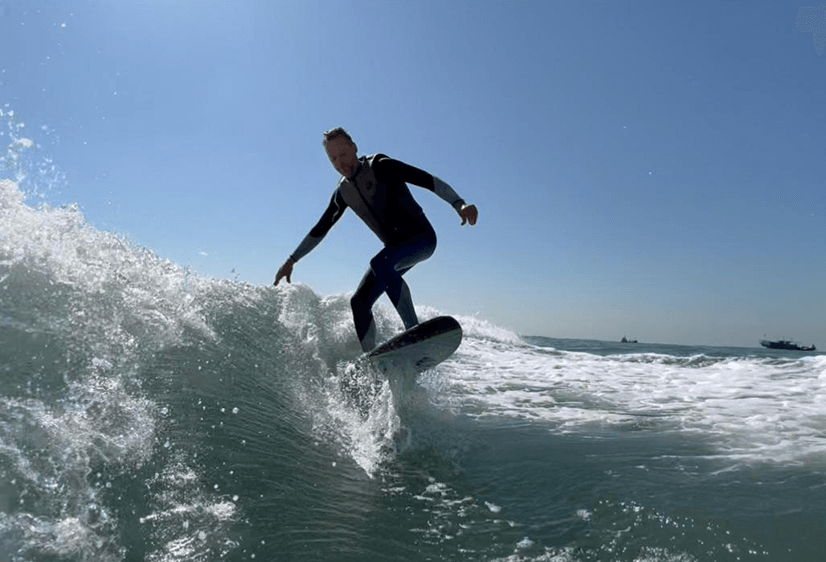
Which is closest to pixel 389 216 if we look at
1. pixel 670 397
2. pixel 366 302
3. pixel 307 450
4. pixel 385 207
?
pixel 385 207

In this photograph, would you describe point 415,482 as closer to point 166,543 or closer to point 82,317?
point 166,543

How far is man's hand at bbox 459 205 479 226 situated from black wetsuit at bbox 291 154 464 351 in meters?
0.17

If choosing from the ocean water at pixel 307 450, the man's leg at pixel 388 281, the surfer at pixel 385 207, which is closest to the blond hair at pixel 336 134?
the surfer at pixel 385 207

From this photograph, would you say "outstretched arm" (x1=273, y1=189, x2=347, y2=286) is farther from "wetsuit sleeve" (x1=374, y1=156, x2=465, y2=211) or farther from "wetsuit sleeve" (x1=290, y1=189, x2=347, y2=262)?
"wetsuit sleeve" (x1=374, y1=156, x2=465, y2=211)

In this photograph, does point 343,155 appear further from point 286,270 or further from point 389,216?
point 286,270

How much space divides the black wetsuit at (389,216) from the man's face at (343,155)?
9 cm

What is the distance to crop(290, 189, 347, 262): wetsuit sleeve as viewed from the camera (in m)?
6.25

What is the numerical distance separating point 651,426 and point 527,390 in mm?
2354

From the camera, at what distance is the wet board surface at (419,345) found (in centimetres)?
552

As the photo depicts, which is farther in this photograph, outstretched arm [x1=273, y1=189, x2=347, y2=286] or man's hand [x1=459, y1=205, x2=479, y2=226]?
outstretched arm [x1=273, y1=189, x2=347, y2=286]

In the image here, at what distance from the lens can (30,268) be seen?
4.40m

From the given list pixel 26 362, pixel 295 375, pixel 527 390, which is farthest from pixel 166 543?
pixel 527 390

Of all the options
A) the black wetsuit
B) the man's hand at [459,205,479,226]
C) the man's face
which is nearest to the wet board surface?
the black wetsuit

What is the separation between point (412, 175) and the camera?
5.75 metres
